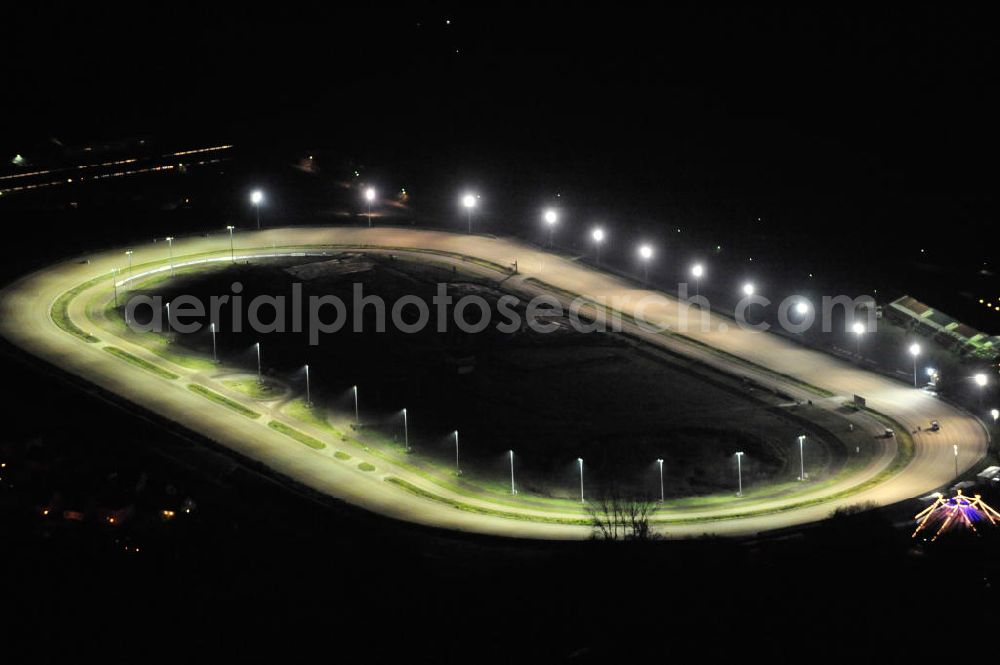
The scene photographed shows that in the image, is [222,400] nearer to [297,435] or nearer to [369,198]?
[297,435]

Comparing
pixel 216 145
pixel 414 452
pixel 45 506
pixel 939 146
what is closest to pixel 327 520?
pixel 414 452

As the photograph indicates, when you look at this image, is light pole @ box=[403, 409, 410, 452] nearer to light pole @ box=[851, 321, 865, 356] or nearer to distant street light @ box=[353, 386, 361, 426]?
distant street light @ box=[353, 386, 361, 426]

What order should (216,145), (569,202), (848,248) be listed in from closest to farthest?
(848,248)
(569,202)
(216,145)

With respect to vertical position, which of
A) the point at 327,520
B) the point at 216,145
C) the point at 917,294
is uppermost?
the point at 216,145

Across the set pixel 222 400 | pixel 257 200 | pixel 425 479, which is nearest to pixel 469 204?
pixel 257 200

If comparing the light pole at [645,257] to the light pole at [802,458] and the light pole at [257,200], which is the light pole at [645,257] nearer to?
the light pole at [802,458]

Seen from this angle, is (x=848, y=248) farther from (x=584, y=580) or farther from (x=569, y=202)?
(x=584, y=580)

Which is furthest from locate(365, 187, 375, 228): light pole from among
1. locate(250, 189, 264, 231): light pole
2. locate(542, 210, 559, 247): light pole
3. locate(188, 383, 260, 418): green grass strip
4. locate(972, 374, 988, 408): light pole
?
locate(972, 374, 988, 408): light pole
